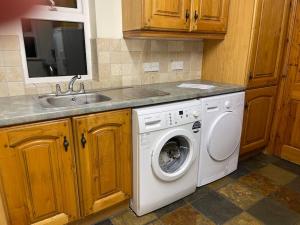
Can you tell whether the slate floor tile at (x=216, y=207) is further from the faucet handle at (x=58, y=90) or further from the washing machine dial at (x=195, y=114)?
the faucet handle at (x=58, y=90)

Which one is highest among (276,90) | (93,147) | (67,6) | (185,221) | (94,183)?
(67,6)

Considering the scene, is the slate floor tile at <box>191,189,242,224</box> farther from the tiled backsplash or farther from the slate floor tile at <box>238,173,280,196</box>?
the tiled backsplash

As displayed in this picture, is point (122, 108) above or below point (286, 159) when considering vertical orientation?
above

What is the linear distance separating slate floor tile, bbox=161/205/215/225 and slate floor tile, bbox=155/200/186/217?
0.03 meters

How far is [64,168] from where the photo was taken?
1.33 metres

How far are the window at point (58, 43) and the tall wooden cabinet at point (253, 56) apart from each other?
1.28m

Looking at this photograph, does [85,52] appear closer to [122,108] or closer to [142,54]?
[142,54]

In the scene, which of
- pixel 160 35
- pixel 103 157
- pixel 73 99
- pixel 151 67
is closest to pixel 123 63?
pixel 151 67

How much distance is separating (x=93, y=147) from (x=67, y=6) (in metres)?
1.15

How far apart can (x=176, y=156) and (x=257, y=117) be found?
1.05 meters

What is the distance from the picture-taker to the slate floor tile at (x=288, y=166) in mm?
2291

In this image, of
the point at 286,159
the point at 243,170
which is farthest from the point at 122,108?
the point at 286,159

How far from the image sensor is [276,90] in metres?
2.38

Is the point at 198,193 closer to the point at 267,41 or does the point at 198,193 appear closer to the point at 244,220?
the point at 244,220
